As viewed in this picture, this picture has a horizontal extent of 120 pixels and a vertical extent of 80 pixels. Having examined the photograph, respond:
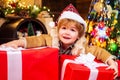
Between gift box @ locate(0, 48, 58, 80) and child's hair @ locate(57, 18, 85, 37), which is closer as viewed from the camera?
gift box @ locate(0, 48, 58, 80)

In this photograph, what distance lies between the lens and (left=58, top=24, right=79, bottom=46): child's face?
1.37 metres

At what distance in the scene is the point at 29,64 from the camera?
1.08m

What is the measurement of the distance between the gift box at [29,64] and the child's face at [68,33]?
0.25 metres

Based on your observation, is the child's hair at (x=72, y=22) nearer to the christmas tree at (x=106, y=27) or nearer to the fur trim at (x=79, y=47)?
the fur trim at (x=79, y=47)

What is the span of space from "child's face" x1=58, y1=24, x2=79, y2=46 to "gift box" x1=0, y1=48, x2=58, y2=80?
9.8 inches

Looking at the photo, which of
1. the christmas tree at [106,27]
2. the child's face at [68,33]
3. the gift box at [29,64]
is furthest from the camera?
the christmas tree at [106,27]

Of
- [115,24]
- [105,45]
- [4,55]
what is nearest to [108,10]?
[115,24]

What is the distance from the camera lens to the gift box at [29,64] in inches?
41.8

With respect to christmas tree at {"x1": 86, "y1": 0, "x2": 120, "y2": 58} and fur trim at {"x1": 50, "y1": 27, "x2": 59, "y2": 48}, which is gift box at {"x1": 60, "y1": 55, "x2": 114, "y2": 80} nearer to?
fur trim at {"x1": 50, "y1": 27, "x2": 59, "y2": 48}

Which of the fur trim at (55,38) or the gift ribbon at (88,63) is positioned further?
the fur trim at (55,38)

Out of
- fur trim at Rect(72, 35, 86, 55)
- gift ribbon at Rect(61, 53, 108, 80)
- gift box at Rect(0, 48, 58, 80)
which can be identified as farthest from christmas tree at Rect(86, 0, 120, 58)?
gift box at Rect(0, 48, 58, 80)

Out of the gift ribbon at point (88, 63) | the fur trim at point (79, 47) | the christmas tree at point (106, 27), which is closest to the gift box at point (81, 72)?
the gift ribbon at point (88, 63)

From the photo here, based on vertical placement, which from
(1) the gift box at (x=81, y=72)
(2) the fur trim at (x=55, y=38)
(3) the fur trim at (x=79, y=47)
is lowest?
(1) the gift box at (x=81, y=72)

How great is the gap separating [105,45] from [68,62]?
139 centimetres
